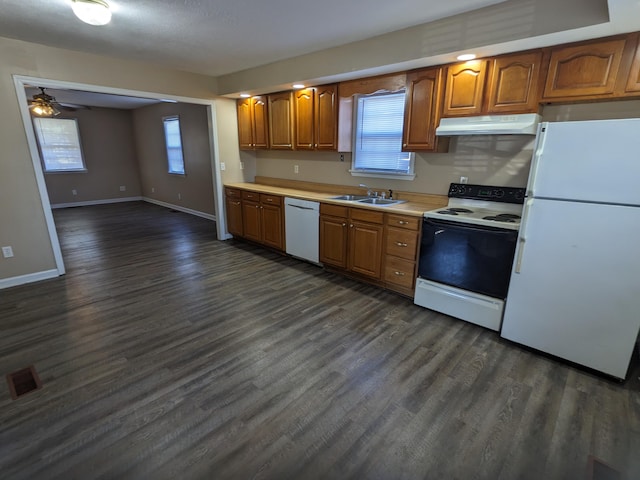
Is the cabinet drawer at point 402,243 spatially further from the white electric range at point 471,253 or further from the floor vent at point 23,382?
the floor vent at point 23,382

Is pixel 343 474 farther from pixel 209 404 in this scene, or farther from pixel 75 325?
pixel 75 325

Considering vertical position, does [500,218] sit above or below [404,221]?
above

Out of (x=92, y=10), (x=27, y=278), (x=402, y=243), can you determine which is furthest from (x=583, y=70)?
(x=27, y=278)

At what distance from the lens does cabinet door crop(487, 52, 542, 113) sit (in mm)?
2461

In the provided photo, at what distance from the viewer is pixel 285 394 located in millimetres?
2027

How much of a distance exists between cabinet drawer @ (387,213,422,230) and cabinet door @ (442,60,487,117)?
100 centimetres

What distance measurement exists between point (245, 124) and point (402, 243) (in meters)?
3.37

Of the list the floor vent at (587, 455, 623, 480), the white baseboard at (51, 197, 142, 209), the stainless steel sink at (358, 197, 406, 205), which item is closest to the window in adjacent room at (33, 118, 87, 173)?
the white baseboard at (51, 197, 142, 209)

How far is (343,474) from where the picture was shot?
1.53 meters

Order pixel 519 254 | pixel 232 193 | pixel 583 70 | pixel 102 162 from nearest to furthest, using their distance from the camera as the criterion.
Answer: pixel 583 70, pixel 519 254, pixel 232 193, pixel 102 162

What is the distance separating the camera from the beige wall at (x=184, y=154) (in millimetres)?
6570

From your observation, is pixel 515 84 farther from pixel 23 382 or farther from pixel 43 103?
pixel 43 103

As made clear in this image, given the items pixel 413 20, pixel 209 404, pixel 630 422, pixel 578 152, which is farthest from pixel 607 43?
pixel 209 404

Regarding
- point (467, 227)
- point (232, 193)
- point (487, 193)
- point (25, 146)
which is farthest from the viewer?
point (232, 193)
